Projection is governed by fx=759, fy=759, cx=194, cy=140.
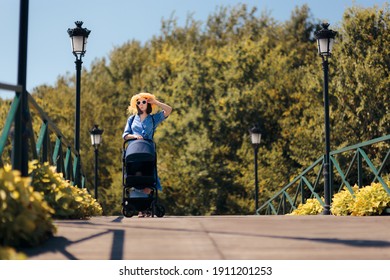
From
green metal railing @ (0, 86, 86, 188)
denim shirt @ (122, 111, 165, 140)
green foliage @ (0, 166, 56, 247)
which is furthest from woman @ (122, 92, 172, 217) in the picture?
green foliage @ (0, 166, 56, 247)

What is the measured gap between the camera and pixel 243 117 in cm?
3847

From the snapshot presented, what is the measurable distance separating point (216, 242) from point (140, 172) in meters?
5.56

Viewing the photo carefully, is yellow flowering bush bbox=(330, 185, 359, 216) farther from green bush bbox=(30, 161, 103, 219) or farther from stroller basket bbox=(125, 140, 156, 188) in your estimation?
green bush bbox=(30, 161, 103, 219)

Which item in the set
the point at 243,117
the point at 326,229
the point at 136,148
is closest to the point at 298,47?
the point at 243,117

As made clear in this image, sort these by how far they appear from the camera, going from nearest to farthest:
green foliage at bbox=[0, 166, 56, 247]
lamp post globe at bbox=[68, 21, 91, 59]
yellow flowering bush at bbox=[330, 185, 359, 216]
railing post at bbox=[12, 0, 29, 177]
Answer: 1. green foliage at bbox=[0, 166, 56, 247]
2. railing post at bbox=[12, 0, 29, 177]
3. yellow flowering bush at bbox=[330, 185, 359, 216]
4. lamp post globe at bbox=[68, 21, 91, 59]

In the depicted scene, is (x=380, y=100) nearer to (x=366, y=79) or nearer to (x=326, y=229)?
(x=366, y=79)

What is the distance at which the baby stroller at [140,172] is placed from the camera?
37.0ft

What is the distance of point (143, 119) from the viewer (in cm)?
1203

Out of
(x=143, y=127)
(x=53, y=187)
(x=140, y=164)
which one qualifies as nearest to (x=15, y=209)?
(x=53, y=187)

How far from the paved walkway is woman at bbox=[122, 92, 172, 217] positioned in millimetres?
4052

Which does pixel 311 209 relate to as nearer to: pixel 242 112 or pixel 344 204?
pixel 344 204

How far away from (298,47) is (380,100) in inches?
599

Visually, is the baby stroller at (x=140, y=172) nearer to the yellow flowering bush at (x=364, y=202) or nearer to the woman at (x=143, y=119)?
the woman at (x=143, y=119)

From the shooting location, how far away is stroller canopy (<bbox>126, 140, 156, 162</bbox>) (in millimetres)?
11234
